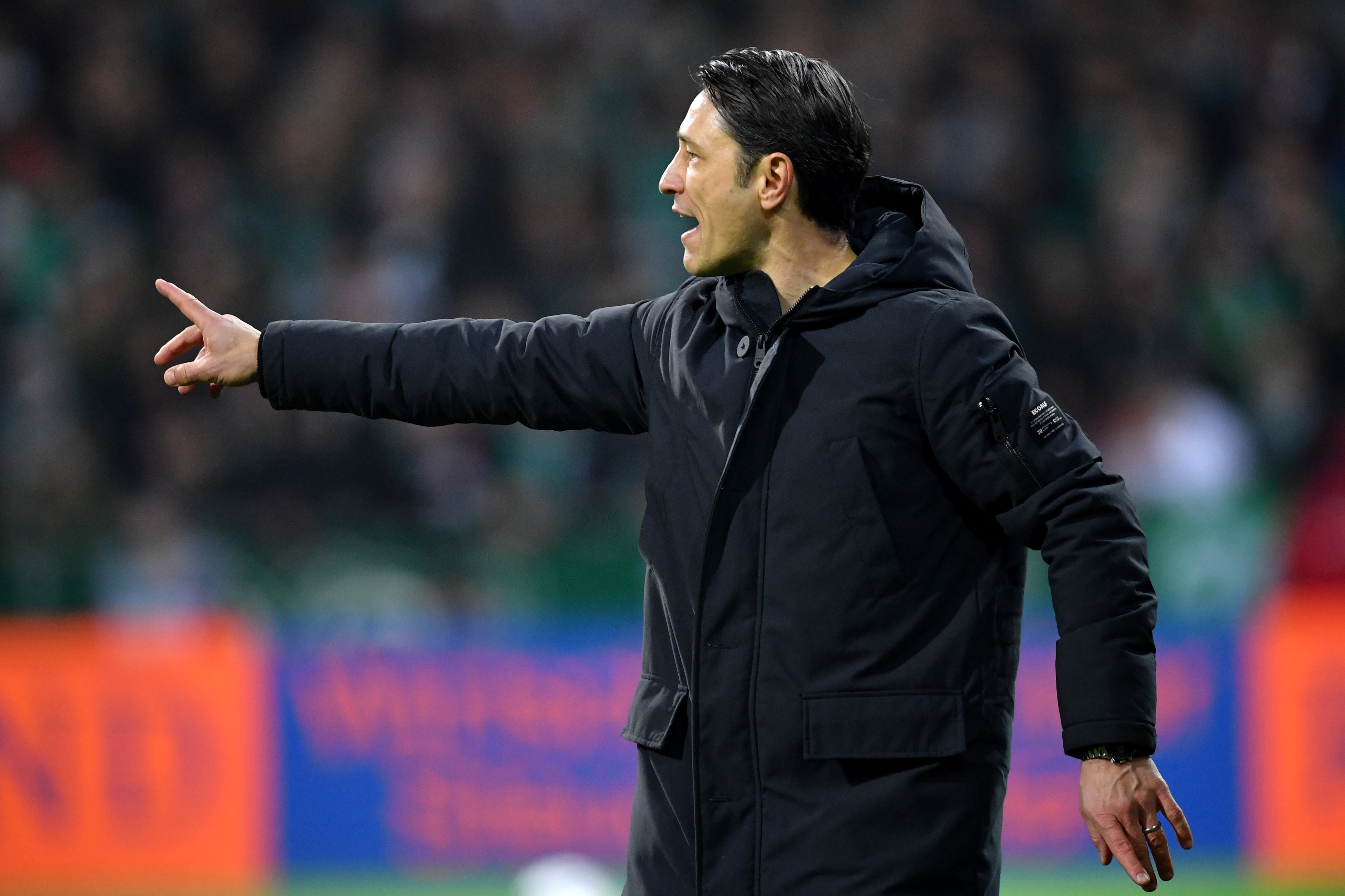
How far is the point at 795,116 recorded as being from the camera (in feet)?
9.35

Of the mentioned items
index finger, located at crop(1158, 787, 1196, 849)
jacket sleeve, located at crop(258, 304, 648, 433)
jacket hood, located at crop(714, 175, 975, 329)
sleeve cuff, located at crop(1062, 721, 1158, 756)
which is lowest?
index finger, located at crop(1158, 787, 1196, 849)

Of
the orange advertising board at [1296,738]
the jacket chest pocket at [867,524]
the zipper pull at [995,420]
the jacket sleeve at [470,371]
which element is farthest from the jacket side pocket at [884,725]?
the orange advertising board at [1296,738]

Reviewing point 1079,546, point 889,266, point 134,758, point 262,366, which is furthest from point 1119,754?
point 134,758

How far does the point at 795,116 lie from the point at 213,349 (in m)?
1.13

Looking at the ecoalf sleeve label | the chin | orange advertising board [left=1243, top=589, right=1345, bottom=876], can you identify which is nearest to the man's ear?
the chin

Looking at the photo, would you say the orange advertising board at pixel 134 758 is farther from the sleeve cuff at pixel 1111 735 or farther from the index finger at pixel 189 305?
the sleeve cuff at pixel 1111 735

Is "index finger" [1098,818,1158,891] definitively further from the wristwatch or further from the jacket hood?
the jacket hood

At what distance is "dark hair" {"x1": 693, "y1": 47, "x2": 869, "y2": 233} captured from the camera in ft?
9.36

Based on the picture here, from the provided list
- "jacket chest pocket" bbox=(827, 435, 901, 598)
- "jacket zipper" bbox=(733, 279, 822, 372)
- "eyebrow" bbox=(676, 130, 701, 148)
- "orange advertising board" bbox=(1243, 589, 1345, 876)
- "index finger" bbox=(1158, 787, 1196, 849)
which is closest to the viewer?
"index finger" bbox=(1158, 787, 1196, 849)

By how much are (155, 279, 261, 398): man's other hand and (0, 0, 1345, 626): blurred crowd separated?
4278 millimetres

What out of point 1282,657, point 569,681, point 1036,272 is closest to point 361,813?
point 569,681

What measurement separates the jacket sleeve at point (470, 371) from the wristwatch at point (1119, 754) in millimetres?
983

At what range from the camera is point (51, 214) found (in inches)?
359

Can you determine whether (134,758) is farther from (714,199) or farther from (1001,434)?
(1001,434)
